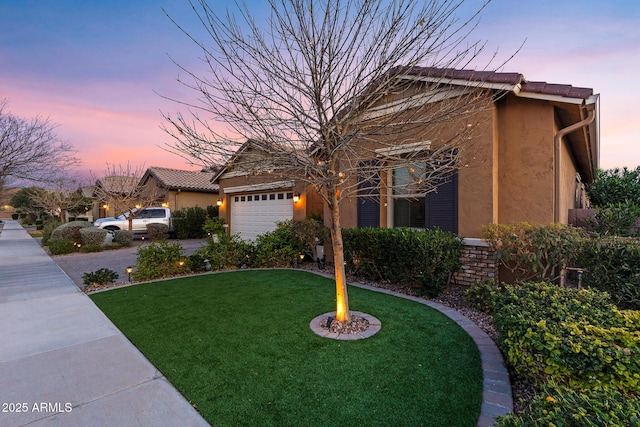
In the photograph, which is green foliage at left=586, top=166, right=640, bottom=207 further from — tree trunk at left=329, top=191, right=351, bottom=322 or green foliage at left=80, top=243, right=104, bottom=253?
green foliage at left=80, top=243, right=104, bottom=253

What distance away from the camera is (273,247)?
916 centimetres

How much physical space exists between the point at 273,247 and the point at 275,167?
17.4ft

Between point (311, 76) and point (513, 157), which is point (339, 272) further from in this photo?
point (513, 157)

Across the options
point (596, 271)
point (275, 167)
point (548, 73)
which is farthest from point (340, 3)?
point (548, 73)

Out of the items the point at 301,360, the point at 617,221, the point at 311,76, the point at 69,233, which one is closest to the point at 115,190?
the point at 69,233

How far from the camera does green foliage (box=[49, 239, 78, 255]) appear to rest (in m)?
12.4

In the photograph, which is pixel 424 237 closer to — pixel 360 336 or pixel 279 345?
pixel 360 336

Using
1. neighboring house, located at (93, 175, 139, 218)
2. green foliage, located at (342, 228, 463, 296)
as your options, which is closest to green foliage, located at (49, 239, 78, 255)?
neighboring house, located at (93, 175, 139, 218)

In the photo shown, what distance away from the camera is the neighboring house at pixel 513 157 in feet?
18.5

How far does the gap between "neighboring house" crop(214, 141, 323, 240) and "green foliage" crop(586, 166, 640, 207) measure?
991 centimetres

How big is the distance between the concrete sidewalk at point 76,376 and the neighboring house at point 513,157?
4.29 metres

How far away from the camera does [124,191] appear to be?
61.5ft

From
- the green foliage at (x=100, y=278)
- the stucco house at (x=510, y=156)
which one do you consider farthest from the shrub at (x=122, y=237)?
the stucco house at (x=510, y=156)

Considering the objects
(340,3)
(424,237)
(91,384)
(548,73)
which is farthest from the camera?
(548,73)
